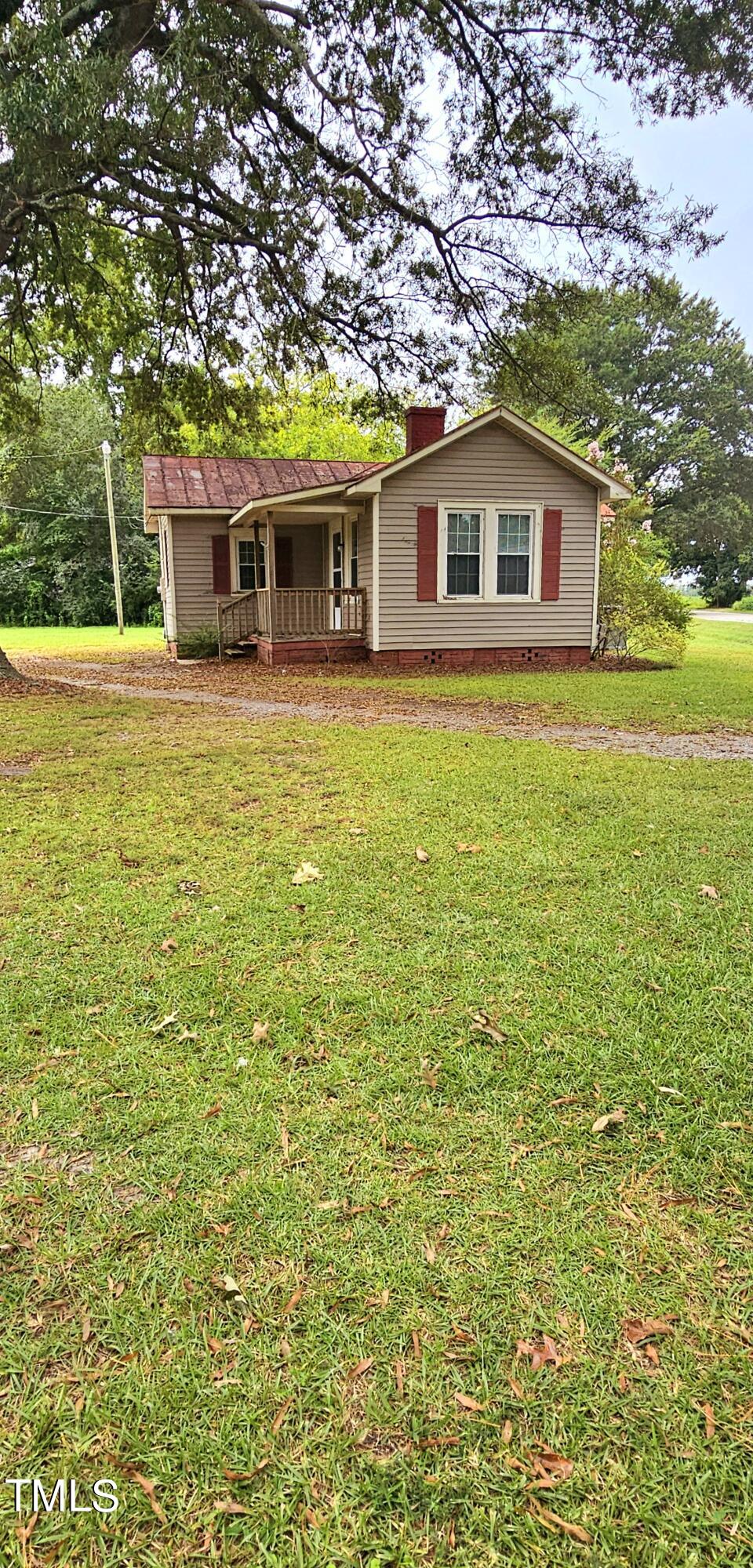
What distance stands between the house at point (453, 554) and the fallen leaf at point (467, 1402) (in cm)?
1341

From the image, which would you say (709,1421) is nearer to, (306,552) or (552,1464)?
(552,1464)

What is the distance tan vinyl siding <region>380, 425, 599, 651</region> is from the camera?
46.3 feet

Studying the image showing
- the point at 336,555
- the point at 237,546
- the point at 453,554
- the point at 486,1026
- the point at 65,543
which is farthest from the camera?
the point at 65,543

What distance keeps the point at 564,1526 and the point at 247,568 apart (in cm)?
1861

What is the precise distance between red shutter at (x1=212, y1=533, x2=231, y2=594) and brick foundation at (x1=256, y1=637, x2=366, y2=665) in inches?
152

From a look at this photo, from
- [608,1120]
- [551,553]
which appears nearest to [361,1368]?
[608,1120]

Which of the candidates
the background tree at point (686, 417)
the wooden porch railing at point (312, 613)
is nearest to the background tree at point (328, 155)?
the wooden porch railing at point (312, 613)

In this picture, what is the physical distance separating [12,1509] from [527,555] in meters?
15.1

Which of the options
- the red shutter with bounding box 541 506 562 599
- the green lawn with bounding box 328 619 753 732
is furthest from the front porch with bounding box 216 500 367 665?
the red shutter with bounding box 541 506 562 599

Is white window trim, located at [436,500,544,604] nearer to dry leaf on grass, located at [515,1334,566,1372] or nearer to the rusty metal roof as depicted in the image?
the rusty metal roof

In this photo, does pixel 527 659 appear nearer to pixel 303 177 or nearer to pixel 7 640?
pixel 303 177

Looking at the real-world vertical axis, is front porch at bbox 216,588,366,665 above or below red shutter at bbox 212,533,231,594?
below

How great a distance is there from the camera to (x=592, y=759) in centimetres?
700

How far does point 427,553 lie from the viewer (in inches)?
566
